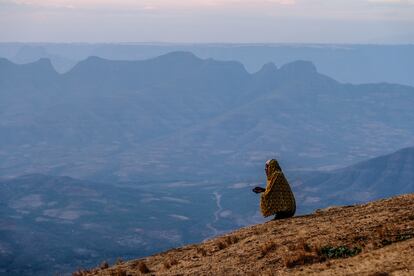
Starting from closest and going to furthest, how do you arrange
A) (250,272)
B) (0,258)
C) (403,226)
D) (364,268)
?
(364,268), (250,272), (403,226), (0,258)

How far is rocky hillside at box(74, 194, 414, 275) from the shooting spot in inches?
790

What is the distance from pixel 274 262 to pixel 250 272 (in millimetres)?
1072

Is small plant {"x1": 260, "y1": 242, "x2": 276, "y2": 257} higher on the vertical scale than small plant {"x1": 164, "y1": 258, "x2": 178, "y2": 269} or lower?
lower

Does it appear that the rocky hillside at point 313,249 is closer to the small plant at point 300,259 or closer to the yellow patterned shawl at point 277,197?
the small plant at point 300,259

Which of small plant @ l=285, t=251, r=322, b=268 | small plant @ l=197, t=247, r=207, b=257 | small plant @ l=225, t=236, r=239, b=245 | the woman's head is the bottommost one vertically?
small plant @ l=285, t=251, r=322, b=268

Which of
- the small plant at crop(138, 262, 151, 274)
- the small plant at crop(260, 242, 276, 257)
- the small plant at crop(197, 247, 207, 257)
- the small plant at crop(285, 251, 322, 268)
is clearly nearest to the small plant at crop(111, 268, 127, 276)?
the small plant at crop(138, 262, 151, 274)

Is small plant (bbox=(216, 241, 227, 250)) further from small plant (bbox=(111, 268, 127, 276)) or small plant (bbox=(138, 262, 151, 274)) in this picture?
small plant (bbox=(111, 268, 127, 276))

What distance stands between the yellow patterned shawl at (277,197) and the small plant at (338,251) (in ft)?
24.4

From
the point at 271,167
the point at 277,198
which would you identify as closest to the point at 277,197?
the point at 277,198

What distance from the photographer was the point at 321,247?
22469mm

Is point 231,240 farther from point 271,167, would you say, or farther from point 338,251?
point 338,251

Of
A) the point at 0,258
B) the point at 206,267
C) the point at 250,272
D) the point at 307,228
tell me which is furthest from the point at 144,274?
the point at 0,258

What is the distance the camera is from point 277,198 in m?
29.8

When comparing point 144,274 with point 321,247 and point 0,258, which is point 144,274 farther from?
point 0,258
